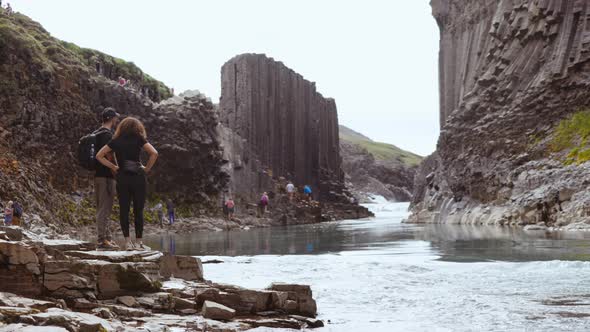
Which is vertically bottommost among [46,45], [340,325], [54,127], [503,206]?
[340,325]

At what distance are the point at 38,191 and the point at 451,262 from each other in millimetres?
20956

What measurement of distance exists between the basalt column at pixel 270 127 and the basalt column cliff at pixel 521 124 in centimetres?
1307

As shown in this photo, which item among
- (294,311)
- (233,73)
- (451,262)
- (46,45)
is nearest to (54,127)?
(46,45)

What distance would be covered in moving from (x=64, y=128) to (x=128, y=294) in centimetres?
2774

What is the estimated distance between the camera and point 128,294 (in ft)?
22.1

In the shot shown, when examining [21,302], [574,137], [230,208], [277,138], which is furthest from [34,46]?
[21,302]

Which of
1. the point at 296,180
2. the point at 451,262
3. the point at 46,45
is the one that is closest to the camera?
the point at 451,262

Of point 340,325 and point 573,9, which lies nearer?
point 340,325

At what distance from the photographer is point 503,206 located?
31.9m

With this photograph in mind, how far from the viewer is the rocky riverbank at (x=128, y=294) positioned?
19.2 ft

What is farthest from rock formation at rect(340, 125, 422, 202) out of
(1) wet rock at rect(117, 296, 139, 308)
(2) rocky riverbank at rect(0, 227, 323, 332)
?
(1) wet rock at rect(117, 296, 139, 308)

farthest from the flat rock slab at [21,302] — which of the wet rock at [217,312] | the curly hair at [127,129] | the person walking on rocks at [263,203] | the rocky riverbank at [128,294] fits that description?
the person walking on rocks at [263,203]

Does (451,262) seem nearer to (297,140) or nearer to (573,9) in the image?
(573,9)

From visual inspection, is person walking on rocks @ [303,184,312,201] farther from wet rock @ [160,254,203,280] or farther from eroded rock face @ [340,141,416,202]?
eroded rock face @ [340,141,416,202]
